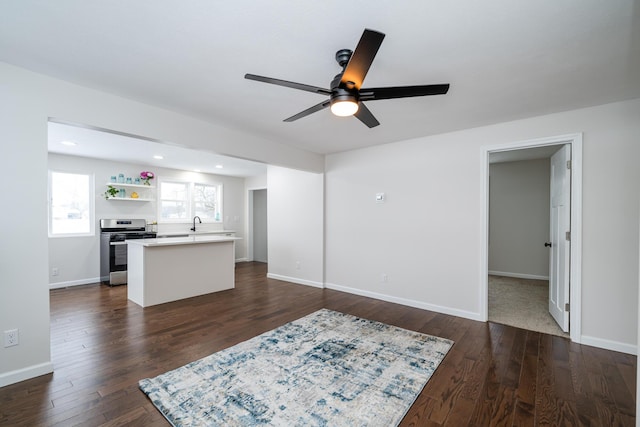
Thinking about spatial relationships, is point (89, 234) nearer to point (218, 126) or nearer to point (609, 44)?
point (218, 126)

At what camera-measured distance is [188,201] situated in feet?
23.4

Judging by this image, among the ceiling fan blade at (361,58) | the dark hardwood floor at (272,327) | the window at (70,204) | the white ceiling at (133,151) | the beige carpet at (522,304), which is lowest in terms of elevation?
the beige carpet at (522,304)

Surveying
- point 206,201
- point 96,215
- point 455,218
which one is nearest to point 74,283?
point 96,215

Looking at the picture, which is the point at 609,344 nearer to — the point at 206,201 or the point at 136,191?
the point at 206,201

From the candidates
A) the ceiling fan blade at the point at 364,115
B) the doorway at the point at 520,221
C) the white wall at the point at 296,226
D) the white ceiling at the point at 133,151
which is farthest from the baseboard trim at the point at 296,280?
the ceiling fan blade at the point at 364,115

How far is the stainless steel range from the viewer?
5.32 m

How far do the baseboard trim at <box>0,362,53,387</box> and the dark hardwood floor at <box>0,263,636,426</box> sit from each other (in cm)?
6

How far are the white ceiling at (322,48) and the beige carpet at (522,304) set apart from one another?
→ 247 centimetres

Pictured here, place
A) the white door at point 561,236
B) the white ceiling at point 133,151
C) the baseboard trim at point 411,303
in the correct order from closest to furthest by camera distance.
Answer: the white door at point 561,236 → the baseboard trim at point 411,303 → the white ceiling at point 133,151

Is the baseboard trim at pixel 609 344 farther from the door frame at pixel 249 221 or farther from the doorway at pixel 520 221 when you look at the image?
the door frame at pixel 249 221

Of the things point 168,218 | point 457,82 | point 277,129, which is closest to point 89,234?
point 168,218

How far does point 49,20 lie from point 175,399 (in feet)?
8.25

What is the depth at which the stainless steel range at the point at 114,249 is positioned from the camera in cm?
532

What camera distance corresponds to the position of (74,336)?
9.94 ft
